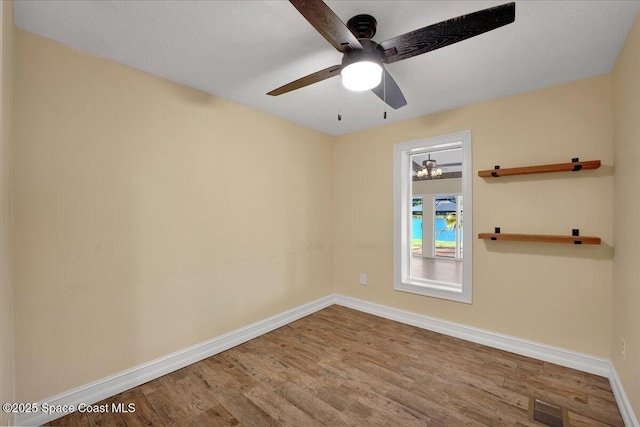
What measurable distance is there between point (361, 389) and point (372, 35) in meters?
2.40

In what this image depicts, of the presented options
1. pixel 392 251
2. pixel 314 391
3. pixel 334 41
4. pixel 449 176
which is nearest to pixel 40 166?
pixel 334 41

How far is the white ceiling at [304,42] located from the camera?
150 cm

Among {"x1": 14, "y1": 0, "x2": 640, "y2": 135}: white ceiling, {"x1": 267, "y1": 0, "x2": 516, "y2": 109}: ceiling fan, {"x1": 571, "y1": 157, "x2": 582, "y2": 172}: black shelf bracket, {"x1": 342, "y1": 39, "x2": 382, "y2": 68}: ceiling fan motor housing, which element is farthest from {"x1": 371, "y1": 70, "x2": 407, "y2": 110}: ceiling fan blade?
{"x1": 571, "y1": 157, "x2": 582, "y2": 172}: black shelf bracket

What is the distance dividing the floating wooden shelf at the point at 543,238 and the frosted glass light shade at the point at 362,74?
1.90 metres

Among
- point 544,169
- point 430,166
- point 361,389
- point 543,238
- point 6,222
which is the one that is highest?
point 430,166

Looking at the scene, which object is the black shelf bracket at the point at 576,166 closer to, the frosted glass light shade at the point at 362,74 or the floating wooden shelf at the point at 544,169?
the floating wooden shelf at the point at 544,169

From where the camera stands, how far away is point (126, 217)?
2.05 meters

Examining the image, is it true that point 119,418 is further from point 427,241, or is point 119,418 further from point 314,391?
point 427,241

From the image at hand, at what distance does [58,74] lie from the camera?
1776 mm

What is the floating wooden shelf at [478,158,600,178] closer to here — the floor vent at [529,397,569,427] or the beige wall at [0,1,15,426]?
the floor vent at [529,397,569,427]

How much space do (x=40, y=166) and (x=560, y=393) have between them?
3.83 m

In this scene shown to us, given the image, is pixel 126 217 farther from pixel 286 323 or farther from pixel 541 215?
pixel 541 215

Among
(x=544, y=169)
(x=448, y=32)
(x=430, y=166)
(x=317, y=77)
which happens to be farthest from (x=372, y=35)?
(x=430, y=166)

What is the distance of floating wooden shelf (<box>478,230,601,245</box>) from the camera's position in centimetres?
215
